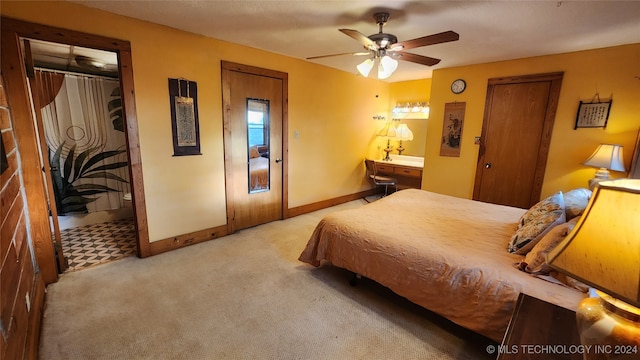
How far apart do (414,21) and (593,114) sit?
2390 mm

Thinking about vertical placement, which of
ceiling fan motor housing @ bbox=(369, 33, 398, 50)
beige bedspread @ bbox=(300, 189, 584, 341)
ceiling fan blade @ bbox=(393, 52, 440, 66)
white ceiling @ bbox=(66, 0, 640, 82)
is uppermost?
white ceiling @ bbox=(66, 0, 640, 82)

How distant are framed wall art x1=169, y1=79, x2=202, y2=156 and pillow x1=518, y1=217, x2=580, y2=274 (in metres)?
3.10

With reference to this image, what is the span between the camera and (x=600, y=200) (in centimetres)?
79

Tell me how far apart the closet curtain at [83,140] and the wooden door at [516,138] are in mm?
5062

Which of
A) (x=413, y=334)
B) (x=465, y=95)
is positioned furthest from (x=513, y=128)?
(x=413, y=334)

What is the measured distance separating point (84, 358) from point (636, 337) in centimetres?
253

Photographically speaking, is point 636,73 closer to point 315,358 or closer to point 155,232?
point 315,358

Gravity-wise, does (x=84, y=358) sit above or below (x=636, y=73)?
below

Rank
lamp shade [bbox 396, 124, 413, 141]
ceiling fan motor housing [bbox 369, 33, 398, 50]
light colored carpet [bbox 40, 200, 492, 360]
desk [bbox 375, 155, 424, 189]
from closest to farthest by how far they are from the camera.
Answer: light colored carpet [bbox 40, 200, 492, 360] → ceiling fan motor housing [bbox 369, 33, 398, 50] → desk [bbox 375, 155, 424, 189] → lamp shade [bbox 396, 124, 413, 141]

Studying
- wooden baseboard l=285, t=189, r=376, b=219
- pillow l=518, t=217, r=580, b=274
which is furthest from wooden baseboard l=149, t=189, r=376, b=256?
pillow l=518, t=217, r=580, b=274

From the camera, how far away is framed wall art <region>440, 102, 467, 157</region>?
3968 mm

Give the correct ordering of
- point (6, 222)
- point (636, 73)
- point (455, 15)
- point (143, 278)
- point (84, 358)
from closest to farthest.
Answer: point (6, 222), point (84, 358), point (455, 15), point (143, 278), point (636, 73)

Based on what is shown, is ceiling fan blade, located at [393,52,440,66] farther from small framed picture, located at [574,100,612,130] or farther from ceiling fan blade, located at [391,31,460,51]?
small framed picture, located at [574,100,612,130]

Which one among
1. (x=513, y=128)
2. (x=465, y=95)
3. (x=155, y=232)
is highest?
(x=465, y=95)
